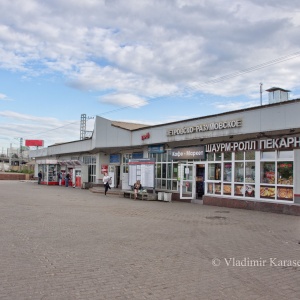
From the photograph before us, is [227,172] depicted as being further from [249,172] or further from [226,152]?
[249,172]

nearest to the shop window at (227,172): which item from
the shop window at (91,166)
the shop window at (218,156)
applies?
the shop window at (218,156)

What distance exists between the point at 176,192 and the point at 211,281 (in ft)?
56.4

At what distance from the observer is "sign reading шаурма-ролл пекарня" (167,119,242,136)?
17717mm

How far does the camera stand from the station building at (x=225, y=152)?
15.9 m

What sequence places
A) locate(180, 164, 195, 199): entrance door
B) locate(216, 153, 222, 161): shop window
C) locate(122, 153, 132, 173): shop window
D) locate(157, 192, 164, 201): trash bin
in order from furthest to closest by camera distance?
locate(122, 153, 132, 173): shop window
locate(157, 192, 164, 201): trash bin
locate(180, 164, 195, 199): entrance door
locate(216, 153, 222, 161): shop window

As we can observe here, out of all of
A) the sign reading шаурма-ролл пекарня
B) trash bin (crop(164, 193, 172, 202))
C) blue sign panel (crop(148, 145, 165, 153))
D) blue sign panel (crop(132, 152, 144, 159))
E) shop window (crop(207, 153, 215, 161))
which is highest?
the sign reading шаурма-ролл пекарня

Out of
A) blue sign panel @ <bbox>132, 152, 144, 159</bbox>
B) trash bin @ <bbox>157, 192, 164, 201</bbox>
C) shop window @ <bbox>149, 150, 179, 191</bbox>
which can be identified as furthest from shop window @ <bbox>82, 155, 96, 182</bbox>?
trash bin @ <bbox>157, 192, 164, 201</bbox>

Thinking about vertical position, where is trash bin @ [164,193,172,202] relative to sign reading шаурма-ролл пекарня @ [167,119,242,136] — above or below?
below

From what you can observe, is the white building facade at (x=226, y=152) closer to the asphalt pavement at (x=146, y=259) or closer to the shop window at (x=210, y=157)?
the shop window at (x=210, y=157)

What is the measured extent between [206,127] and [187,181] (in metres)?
4.39

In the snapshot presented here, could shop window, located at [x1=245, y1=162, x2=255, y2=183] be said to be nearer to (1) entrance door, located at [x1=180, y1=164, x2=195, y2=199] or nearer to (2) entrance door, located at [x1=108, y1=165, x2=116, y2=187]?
(1) entrance door, located at [x1=180, y1=164, x2=195, y2=199]

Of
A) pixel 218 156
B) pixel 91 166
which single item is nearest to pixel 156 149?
pixel 218 156

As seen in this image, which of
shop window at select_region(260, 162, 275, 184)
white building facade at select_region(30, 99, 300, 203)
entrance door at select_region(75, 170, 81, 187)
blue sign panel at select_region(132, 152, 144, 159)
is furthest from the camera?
entrance door at select_region(75, 170, 81, 187)

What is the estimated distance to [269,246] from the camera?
28.9 feet
